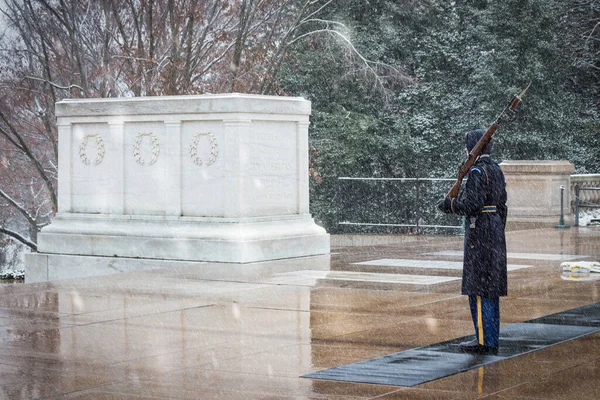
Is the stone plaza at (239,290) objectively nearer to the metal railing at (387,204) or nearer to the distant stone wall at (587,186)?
the distant stone wall at (587,186)

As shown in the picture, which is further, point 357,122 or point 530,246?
point 357,122

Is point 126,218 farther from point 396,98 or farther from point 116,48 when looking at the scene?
point 396,98

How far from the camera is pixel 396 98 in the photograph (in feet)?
121

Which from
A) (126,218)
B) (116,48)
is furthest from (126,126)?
(116,48)

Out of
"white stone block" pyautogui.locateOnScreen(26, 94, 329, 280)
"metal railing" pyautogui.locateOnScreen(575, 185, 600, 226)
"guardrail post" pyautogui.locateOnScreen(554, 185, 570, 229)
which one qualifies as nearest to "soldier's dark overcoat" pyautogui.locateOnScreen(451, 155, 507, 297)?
"white stone block" pyautogui.locateOnScreen(26, 94, 329, 280)

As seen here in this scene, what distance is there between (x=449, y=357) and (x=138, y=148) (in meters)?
10.1

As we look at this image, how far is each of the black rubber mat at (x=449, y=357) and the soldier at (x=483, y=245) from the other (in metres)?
0.24

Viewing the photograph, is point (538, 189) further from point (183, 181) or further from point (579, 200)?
point (183, 181)

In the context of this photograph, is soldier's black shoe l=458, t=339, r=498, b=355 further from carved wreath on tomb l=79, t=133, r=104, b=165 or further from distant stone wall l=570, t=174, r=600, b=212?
distant stone wall l=570, t=174, r=600, b=212

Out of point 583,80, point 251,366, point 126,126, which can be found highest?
point 583,80

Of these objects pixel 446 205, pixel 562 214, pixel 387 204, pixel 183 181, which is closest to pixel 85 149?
pixel 183 181

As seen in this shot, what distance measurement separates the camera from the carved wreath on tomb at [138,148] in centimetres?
1706

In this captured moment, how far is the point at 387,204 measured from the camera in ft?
107

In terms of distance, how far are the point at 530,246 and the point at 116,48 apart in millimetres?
15279
